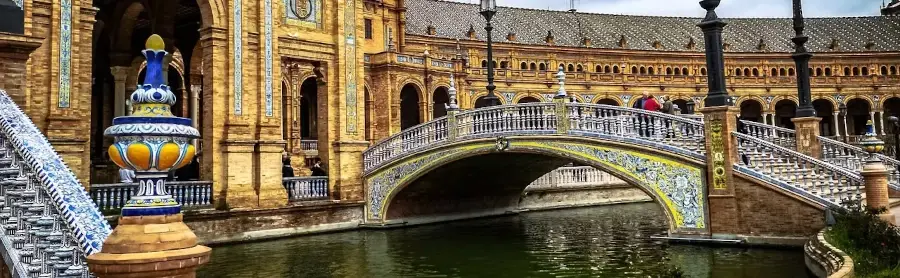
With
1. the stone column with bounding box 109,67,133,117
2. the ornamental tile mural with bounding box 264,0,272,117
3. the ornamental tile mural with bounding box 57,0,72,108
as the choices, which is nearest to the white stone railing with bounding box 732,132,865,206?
the ornamental tile mural with bounding box 264,0,272,117

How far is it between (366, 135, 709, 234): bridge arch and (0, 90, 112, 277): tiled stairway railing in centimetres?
1071

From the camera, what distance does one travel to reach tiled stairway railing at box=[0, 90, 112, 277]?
5.41 meters

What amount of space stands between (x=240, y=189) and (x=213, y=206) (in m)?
0.73

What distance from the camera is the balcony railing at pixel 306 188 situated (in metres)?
18.4

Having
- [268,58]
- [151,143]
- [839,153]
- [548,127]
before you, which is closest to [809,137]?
[839,153]

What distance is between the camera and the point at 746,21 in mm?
58562

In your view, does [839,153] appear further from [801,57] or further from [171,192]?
[171,192]

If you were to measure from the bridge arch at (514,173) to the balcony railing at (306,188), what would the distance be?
47.2 inches

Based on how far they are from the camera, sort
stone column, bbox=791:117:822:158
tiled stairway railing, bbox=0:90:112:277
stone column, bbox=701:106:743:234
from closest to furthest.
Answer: tiled stairway railing, bbox=0:90:112:277
stone column, bbox=701:106:743:234
stone column, bbox=791:117:822:158

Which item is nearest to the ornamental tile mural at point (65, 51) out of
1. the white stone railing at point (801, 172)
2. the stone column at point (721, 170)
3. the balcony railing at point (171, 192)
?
the balcony railing at point (171, 192)

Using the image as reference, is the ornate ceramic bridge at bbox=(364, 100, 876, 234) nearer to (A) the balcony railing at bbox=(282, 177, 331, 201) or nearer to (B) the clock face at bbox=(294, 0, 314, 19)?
(A) the balcony railing at bbox=(282, 177, 331, 201)

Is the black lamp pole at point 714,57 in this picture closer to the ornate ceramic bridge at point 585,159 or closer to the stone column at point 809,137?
the ornate ceramic bridge at point 585,159

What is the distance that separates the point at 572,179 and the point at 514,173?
219 inches

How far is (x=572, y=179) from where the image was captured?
A: 26.3m
